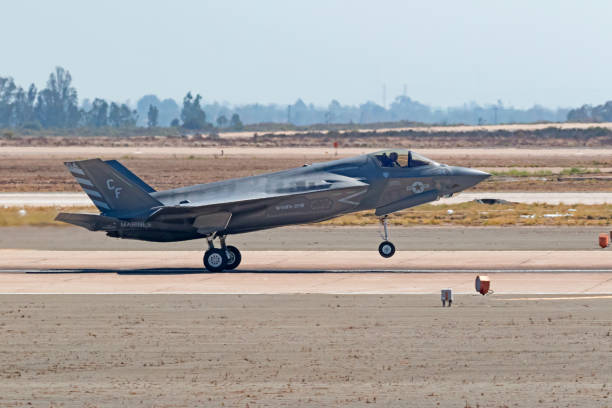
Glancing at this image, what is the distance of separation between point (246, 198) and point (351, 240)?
8.20 meters

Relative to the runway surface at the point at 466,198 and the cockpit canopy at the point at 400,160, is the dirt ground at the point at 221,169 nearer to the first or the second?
the runway surface at the point at 466,198

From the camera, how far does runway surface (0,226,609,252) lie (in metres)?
32.8

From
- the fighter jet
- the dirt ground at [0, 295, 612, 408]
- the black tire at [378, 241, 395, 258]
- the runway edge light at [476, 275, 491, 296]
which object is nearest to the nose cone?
the fighter jet

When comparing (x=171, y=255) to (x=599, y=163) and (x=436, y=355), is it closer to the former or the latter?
(x=436, y=355)

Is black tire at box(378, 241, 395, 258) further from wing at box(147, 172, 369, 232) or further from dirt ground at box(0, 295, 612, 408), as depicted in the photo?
dirt ground at box(0, 295, 612, 408)

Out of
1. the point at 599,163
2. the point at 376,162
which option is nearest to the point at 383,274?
the point at 376,162

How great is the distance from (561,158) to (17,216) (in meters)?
79.1

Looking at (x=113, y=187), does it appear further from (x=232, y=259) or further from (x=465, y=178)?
(x=465, y=178)

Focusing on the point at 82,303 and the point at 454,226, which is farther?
the point at 454,226

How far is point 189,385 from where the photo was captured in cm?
1462

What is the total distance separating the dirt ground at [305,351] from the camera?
46.0 feet

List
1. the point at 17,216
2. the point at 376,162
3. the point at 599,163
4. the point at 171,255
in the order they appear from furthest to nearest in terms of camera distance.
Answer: the point at 599,163, the point at 17,216, the point at 171,255, the point at 376,162

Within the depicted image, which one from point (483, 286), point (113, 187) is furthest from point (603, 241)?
point (113, 187)

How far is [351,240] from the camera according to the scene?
3488cm
